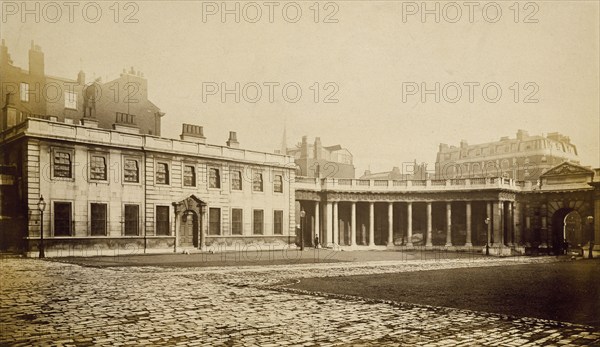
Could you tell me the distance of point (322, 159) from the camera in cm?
6172

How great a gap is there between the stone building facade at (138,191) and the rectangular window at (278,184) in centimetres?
8

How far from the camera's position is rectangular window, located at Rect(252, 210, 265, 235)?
122 feet

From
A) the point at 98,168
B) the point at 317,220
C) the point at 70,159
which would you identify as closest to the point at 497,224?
the point at 317,220

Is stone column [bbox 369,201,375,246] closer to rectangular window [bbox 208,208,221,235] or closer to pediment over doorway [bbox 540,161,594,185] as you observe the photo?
pediment over doorway [bbox 540,161,594,185]

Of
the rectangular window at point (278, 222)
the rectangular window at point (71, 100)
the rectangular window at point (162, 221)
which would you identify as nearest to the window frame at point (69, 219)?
the rectangular window at point (162, 221)

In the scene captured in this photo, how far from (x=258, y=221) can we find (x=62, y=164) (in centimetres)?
1479

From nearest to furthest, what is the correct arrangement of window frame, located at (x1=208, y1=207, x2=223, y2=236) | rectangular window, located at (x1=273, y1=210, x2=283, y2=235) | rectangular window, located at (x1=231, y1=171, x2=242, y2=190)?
window frame, located at (x1=208, y1=207, x2=223, y2=236), rectangular window, located at (x1=231, y1=171, x2=242, y2=190), rectangular window, located at (x1=273, y1=210, x2=283, y2=235)

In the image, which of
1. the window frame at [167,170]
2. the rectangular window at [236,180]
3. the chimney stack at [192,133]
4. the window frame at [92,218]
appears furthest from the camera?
the rectangular window at [236,180]

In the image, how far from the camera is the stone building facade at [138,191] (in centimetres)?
2644

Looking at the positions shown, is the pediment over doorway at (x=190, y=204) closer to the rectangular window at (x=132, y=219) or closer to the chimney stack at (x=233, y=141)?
the rectangular window at (x=132, y=219)

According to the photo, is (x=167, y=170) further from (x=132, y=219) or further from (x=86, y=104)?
(x=86, y=104)

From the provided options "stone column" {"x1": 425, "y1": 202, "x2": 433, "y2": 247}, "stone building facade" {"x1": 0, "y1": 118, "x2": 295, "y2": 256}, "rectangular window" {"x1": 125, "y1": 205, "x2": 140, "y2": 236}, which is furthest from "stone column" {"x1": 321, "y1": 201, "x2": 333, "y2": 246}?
"rectangular window" {"x1": 125, "y1": 205, "x2": 140, "y2": 236}

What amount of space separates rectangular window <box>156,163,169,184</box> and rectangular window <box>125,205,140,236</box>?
7.84 ft

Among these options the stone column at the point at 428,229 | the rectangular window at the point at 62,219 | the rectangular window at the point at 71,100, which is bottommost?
the stone column at the point at 428,229
